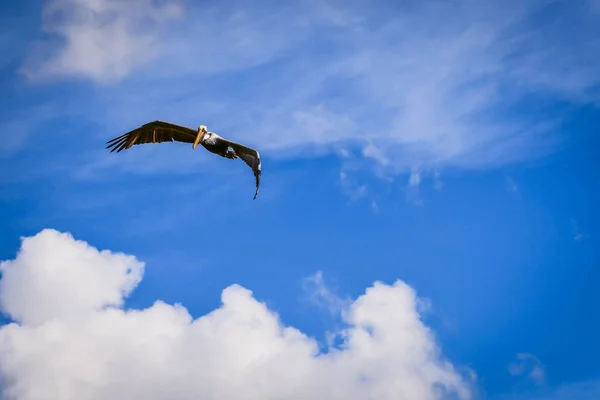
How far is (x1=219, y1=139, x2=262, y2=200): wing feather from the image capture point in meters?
38.8

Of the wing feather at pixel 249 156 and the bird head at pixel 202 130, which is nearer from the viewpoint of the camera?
the wing feather at pixel 249 156

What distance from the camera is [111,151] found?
4178 cm

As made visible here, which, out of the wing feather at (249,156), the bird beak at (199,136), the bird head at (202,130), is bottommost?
the wing feather at (249,156)

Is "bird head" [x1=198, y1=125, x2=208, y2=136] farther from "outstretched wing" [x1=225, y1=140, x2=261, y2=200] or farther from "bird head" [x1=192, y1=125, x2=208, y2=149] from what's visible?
"outstretched wing" [x1=225, y1=140, x2=261, y2=200]

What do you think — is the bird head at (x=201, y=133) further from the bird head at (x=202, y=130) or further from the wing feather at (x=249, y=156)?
the wing feather at (x=249, y=156)

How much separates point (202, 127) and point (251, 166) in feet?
14.3

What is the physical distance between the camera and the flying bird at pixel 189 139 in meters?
39.2

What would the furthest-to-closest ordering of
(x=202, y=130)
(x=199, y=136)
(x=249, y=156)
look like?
1. (x=199, y=136)
2. (x=202, y=130)
3. (x=249, y=156)

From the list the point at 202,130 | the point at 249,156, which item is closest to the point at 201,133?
the point at 202,130

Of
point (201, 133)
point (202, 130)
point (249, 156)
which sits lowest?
point (249, 156)

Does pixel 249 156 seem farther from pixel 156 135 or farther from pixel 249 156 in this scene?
pixel 156 135

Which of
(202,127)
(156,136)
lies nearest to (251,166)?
(202,127)

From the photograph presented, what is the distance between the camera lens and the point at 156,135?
141ft

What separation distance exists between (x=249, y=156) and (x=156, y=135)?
311 inches
